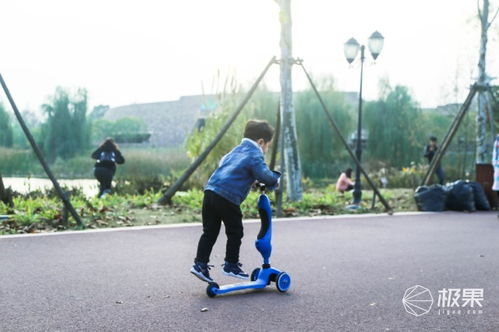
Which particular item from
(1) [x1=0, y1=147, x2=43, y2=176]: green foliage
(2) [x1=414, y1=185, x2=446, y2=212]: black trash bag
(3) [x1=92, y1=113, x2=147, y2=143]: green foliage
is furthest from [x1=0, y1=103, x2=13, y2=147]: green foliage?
(3) [x1=92, y1=113, x2=147, y2=143]: green foliage

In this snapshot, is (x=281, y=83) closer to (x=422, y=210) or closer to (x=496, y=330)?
(x=422, y=210)

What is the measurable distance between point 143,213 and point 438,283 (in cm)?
653

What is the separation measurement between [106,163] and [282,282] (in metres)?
10.8

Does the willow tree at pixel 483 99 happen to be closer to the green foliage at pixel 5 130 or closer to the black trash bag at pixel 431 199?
the black trash bag at pixel 431 199

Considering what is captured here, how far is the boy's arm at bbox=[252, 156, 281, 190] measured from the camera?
18.0 feet

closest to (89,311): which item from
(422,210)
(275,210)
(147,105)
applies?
(275,210)

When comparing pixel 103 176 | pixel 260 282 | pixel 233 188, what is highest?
pixel 233 188

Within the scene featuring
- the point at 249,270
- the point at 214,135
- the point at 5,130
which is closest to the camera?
the point at 249,270

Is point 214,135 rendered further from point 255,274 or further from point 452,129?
point 255,274

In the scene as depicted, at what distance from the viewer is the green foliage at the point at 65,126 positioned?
1528 inches

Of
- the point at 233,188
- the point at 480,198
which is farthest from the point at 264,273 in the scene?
the point at 480,198

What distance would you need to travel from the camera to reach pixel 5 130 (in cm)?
2719

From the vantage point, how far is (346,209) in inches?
536

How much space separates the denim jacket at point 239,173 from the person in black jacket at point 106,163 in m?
10.5
